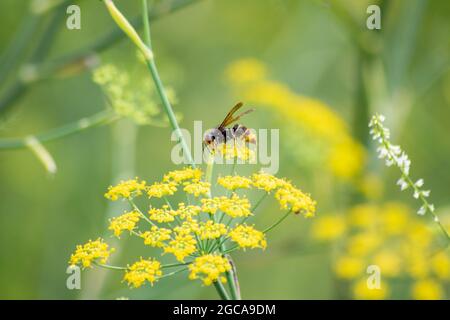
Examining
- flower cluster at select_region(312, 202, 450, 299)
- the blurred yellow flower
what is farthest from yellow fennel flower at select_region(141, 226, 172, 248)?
the blurred yellow flower

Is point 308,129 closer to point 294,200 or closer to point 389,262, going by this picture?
point 389,262

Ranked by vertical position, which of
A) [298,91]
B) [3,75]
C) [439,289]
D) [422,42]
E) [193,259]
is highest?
[422,42]

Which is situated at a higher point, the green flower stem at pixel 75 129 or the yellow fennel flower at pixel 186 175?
the green flower stem at pixel 75 129

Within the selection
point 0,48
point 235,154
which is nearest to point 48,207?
point 0,48

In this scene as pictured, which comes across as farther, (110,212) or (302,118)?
(302,118)

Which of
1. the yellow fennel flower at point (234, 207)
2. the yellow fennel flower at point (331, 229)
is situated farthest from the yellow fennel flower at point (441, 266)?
the yellow fennel flower at point (234, 207)

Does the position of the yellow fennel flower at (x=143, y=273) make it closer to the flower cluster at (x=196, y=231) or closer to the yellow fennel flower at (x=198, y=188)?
the flower cluster at (x=196, y=231)

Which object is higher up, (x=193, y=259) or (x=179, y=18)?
(x=179, y=18)

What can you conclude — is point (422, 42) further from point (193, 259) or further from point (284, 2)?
point (193, 259)
